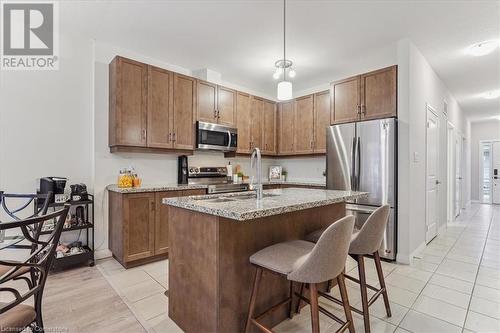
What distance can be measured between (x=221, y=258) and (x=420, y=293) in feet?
6.79

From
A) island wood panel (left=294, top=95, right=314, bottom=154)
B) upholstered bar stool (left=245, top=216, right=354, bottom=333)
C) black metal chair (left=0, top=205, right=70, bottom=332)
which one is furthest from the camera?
island wood panel (left=294, top=95, right=314, bottom=154)

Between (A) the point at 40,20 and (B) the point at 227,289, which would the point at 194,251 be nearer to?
(B) the point at 227,289

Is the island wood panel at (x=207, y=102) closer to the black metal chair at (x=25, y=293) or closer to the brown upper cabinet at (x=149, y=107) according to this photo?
the brown upper cabinet at (x=149, y=107)

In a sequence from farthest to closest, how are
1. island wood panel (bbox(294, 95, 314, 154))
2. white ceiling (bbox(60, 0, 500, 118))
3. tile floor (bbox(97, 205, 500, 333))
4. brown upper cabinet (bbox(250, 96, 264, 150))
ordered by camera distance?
1. brown upper cabinet (bbox(250, 96, 264, 150))
2. island wood panel (bbox(294, 95, 314, 154))
3. white ceiling (bbox(60, 0, 500, 118))
4. tile floor (bbox(97, 205, 500, 333))

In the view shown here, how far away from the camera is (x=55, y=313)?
6.55 ft

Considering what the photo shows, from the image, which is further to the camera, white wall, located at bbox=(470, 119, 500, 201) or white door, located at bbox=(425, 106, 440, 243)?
white wall, located at bbox=(470, 119, 500, 201)

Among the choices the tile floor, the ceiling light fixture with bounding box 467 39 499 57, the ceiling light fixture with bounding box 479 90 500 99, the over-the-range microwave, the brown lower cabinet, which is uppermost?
the ceiling light fixture with bounding box 467 39 499 57

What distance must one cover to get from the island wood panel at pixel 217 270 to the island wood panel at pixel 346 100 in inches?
92.7

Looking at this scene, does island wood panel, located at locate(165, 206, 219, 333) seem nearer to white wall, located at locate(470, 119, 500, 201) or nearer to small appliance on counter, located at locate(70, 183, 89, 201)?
small appliance on counter, located at locate(70, 183, 89, 201)

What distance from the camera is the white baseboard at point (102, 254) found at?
3.16 meters

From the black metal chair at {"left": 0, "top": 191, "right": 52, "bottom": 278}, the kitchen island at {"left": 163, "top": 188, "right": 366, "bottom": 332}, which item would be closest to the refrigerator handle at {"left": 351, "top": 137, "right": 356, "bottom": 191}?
the kitchen island at {"left": 163, "top": 188, "right": 366, "bottom": 332}

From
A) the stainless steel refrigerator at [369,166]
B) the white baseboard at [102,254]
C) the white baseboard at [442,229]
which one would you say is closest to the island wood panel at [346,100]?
the stainless steel refrigerator at [369,166]

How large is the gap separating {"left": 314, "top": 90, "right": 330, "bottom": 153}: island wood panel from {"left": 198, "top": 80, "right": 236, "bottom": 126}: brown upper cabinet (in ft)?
4.69

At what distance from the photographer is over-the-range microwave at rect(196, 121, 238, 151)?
3756 millimetres
